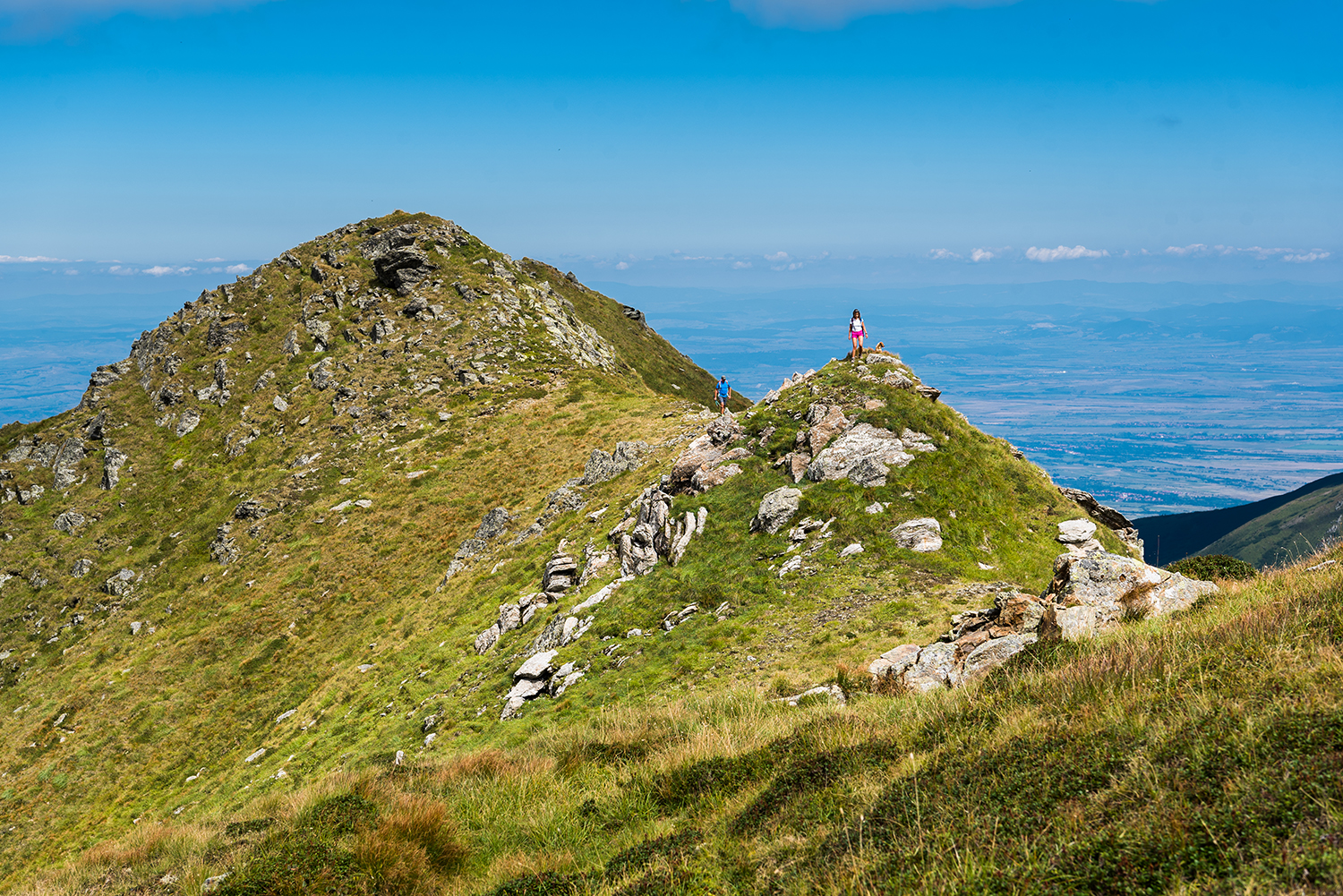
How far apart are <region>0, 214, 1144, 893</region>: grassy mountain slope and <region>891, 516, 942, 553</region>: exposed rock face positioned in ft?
1.32

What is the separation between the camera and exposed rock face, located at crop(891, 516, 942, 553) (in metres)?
24.0

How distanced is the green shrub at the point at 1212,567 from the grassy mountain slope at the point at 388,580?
4702 mm

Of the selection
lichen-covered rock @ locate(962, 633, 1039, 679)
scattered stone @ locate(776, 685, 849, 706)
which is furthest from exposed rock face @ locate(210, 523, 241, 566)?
lichen-covered rock @ locate(962, 633, 1039, 679)

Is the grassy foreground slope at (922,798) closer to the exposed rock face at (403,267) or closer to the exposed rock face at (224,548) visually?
the exposed rock face at (224,548)

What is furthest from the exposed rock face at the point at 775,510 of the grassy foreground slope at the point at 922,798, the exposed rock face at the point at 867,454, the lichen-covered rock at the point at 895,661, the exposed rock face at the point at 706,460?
the grassy foreground slope at the point at 922,798

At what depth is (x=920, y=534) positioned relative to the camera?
24.4 m

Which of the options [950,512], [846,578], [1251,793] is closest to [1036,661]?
[1251,793]

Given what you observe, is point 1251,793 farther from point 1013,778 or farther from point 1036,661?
point 1036,661

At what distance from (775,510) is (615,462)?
1624 centimetres

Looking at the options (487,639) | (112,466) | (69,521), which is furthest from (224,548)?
(487,639)

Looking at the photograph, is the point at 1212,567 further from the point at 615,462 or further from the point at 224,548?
the point at 224,548

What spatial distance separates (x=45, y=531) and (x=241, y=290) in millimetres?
37137

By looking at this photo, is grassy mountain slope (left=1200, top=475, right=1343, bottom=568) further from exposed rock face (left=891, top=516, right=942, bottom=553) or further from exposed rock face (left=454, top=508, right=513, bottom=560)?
exposed rock face (left=454, top=508, right=513, bottom=560)

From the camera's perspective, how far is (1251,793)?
601 centimetres
